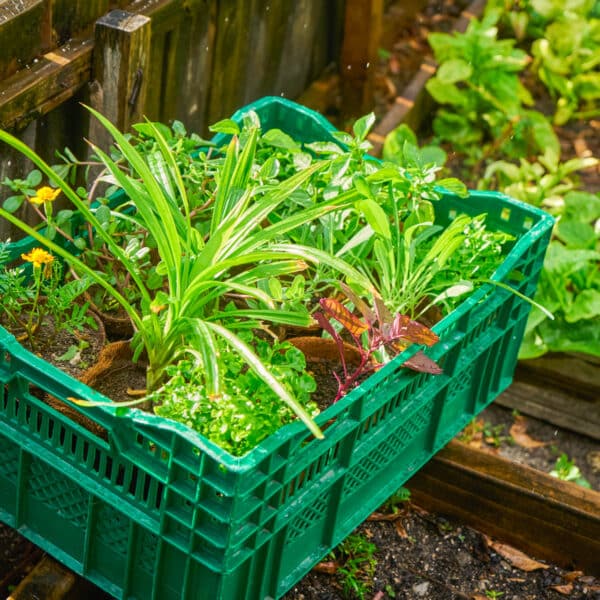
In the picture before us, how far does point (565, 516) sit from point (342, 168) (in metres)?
1.07

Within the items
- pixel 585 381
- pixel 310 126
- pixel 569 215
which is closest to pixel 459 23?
pixel 569 215

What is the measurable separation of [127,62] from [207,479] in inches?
51.0

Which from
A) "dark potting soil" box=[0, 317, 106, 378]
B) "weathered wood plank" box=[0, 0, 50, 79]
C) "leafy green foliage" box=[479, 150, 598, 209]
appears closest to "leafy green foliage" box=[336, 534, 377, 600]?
"dark potting soil" box=[0, 317, 106, 378]

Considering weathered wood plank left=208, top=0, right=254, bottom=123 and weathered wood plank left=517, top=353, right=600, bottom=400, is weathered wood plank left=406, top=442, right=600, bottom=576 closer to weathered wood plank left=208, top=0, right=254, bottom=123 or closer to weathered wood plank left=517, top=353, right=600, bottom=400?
weathered wood plank left=517, top=353, right=600, bottom=400

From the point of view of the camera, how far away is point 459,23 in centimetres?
517

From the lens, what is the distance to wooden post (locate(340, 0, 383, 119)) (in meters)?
4.25

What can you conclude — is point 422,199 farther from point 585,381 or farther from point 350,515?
point 585,381

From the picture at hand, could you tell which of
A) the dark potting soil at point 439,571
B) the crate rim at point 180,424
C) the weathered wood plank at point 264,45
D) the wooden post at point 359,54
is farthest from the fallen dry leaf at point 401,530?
the wooden post at point 359,54

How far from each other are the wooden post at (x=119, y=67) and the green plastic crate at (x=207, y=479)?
840mm

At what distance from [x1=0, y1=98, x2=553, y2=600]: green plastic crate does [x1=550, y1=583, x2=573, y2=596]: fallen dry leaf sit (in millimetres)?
560

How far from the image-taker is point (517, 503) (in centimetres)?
282

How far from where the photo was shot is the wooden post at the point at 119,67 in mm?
2676

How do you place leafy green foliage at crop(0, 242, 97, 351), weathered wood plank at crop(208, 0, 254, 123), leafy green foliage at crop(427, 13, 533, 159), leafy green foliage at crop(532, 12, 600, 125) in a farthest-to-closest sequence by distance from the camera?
leafy green foliage at crop(532, 12, 600, 125)
leafy green foliage at crop(427, 13, 533, 159)
weathered wood plank at crop(208, 0, 254, 123)
leafy green foliage at crop(0, 242, 97, 351)

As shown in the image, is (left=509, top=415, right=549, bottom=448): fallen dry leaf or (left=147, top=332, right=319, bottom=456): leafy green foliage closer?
(left=147, top=332, right=319, bottom=456): leafy green foliage
